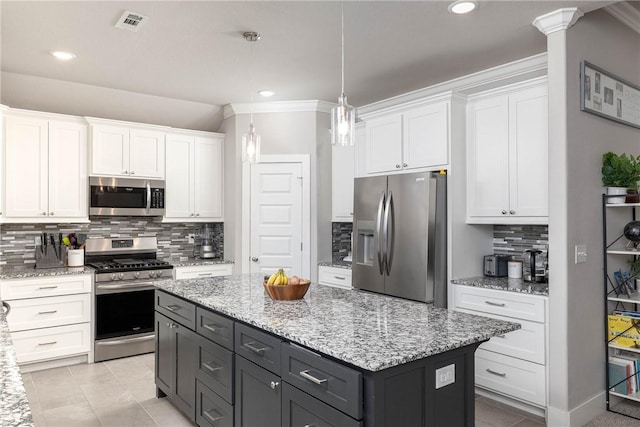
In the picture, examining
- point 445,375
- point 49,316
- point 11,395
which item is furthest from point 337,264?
point 11,395

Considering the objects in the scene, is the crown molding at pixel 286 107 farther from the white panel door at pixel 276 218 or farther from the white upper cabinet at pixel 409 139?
the white upper cabinet at pixel 409 139

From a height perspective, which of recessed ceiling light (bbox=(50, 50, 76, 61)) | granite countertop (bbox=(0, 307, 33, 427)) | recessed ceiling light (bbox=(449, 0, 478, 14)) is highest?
recessed ceiling light (bbox=(50, 50, 76, 61))

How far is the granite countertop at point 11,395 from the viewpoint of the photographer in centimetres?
Result: 105

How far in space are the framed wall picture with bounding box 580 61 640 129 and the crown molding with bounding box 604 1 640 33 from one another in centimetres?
38

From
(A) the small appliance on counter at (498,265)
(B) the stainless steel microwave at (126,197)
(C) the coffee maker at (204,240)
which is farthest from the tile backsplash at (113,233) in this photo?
(A) the small appliance on counter at (498,265)

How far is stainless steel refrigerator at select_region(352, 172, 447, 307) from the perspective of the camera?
3562mm

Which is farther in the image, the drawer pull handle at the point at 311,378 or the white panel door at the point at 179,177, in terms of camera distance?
the white panel door at the point at 179,177

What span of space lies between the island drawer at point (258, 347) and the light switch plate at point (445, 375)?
0.69m

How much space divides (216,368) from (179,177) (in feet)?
9.83

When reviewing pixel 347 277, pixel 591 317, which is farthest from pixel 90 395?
pixel 591 317

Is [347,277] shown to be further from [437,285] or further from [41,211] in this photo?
[41,211]

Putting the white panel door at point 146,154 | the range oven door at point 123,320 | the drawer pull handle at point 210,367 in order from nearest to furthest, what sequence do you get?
the drawer pull handle at point 210,367, the range oven door at point 123,320, the white panel door at point 146,154

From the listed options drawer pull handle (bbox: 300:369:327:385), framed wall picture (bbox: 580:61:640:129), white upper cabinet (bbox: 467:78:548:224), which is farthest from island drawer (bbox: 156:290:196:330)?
framed wall picture (bbox: 580:61:640:129)

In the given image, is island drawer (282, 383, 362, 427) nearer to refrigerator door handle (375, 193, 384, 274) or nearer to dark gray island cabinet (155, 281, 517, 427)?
dark gray island cabinet (155, 281, 517, 427)
